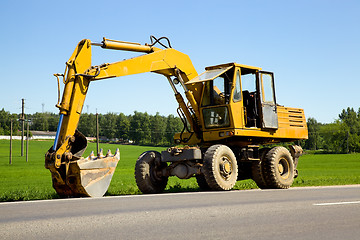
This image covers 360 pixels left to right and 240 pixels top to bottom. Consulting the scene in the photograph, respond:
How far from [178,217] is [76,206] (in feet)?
7.23

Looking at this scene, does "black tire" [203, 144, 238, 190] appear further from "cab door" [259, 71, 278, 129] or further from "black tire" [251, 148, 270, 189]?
"cab door" [259, 71, 278, 129]

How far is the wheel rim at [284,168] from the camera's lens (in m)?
14.4

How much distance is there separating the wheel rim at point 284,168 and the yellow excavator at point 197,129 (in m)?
0.03

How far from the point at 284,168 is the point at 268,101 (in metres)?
2.37

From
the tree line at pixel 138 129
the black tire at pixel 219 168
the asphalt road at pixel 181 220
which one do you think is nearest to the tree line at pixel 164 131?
the tree line at pixel 138 129

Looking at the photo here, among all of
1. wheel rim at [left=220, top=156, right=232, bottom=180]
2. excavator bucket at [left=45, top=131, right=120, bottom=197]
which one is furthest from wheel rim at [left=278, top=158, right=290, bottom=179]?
excavator bucket at [left=45, top=131, right=120, bottom=197]

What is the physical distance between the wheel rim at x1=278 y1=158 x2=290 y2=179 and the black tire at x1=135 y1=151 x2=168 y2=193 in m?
3.93

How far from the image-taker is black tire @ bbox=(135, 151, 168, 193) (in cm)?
1262

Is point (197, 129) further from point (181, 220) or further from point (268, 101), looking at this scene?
point (181, 220)

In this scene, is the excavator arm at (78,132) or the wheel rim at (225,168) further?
the wheel rim at (225,168)

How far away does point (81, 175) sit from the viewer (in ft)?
33.7

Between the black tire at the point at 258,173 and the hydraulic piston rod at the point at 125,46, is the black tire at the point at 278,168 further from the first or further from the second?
the hydraulic piston rod at the point at 125,46

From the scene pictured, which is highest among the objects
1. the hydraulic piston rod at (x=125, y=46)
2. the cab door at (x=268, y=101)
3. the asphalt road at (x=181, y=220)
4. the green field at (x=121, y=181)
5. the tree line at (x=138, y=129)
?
the tree line at (x=138, y=129)

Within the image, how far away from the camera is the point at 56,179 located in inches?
411
